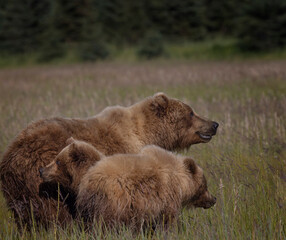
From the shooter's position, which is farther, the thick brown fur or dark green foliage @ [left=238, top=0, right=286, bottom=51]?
dark green foliage @ [left=238, top=0, right=286, bottom=51]

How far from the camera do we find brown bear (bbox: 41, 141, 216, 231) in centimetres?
341

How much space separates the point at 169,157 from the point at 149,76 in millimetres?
11928

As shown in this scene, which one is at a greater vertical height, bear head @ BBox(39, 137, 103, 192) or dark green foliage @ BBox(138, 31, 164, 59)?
bear head @ BBox(39, 137, 103, 192)

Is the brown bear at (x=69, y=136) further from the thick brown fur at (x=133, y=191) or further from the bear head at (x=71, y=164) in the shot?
the thick brown fur at (x=133, y=191)

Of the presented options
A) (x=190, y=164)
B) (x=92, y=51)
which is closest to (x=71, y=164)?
(x=190, y=164)

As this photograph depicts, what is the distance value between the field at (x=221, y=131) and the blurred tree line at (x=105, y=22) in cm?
1569

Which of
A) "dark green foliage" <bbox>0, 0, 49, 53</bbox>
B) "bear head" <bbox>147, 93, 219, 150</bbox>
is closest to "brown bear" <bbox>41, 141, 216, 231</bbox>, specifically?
"bear head" <bbox>147, 93, 219, 150</bbox>

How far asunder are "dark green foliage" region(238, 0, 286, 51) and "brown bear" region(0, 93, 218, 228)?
23138mm

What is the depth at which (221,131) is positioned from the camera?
21.7 feet

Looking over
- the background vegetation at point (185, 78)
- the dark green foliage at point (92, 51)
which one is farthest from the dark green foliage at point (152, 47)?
the dark green foliage at point (92, 51)

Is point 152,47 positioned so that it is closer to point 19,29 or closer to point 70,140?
point 19,29

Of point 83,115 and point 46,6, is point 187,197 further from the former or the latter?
point 46,6

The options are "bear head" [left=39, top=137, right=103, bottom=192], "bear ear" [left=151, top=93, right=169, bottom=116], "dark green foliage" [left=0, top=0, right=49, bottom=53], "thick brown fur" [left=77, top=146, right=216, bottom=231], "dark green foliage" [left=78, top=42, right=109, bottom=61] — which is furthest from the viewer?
"dark green foliage" [left=0, top=0, right=49, bottom=53]

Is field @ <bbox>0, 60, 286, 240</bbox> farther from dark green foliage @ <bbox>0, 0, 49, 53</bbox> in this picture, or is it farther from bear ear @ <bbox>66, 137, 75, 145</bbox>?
dark green foliage @ <bbox>0, 0, 49, 53</bbox>
